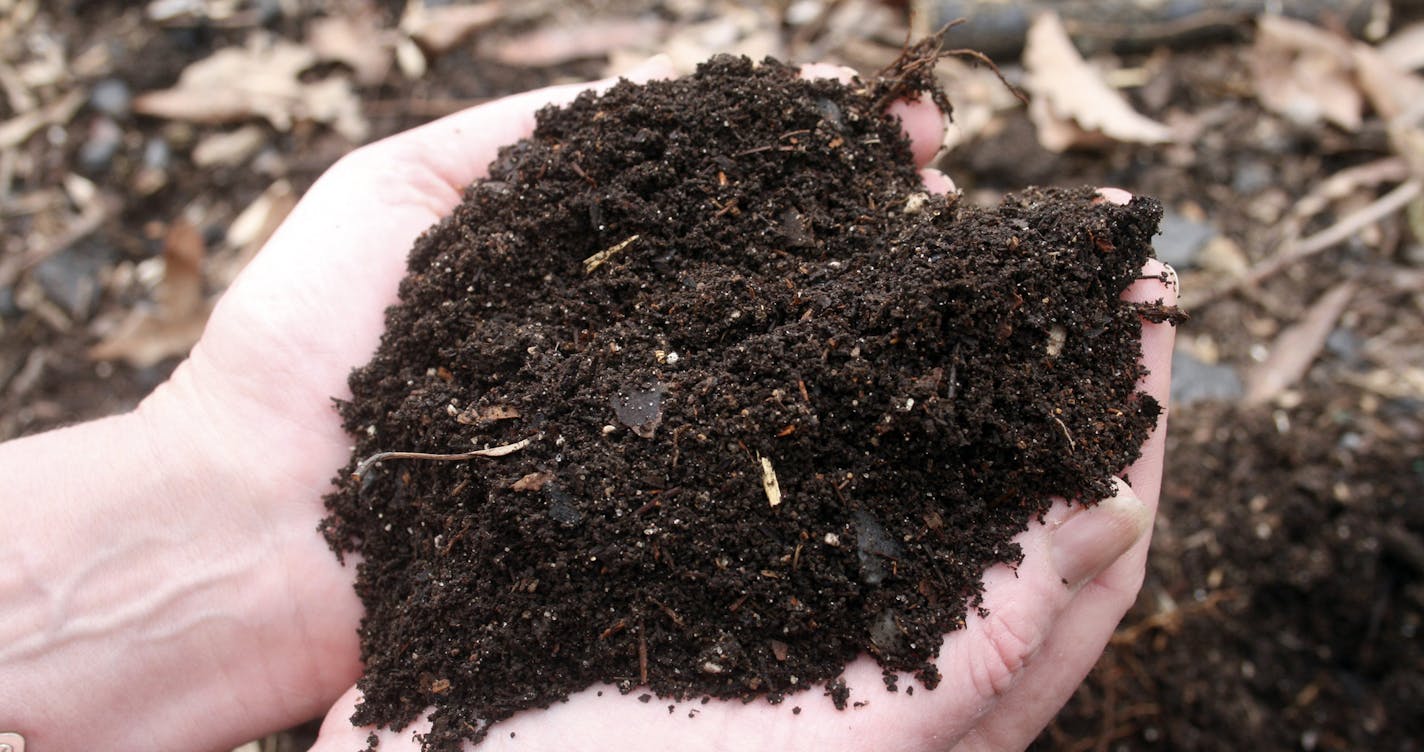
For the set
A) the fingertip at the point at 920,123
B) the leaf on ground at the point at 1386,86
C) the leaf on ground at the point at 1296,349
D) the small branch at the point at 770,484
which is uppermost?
the fingertip at the point at 920,123

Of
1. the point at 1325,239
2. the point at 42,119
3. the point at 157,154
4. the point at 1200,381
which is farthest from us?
the point at 42,119

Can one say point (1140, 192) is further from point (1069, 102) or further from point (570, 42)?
point (570, 42)

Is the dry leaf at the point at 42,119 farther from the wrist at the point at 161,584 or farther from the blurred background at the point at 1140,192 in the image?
the wrist at the point at 161,584

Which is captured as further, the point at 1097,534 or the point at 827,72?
the point at 827,72

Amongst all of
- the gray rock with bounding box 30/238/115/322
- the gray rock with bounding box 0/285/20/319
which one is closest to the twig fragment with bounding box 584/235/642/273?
the gray rock with bounding box 30/238/115/322

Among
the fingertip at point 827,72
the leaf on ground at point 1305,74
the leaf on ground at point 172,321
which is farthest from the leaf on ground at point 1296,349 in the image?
the leaf on ground at point 172,321

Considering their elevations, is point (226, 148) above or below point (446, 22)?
below

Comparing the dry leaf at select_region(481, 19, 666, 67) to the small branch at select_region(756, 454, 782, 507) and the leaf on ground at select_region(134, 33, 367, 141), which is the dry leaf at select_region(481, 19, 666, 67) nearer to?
the leaf on ground at select_region(134, 33, 367, 141)

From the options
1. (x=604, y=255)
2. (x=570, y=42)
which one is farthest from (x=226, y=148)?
(x=604, y=255)
